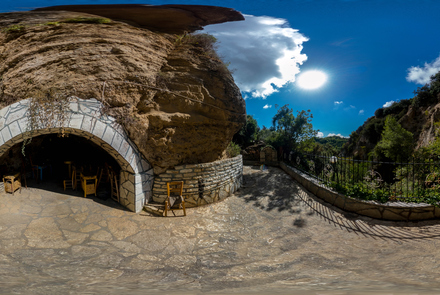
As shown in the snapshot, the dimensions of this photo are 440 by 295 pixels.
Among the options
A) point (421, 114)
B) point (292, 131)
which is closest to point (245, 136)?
point (292, 131)

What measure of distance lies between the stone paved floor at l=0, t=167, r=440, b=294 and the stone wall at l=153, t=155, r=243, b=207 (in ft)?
1.38

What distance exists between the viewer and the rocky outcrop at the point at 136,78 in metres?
4.57

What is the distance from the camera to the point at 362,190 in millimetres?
5504

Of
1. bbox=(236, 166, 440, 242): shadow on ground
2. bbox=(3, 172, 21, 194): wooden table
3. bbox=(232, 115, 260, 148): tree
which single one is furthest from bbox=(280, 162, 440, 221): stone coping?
bbox=(232, 115, 260, 148): tree

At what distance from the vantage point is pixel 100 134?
4.67 metres

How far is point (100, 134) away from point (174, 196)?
257 centimetres

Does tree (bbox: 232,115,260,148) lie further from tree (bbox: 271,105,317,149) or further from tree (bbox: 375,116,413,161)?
tree (bbox: 375,116,413,161)

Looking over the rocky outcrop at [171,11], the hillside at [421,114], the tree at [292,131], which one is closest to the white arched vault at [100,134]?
the rocky outcrop at [171,11]

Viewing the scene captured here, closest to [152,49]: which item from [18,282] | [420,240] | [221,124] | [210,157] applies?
[221,124]

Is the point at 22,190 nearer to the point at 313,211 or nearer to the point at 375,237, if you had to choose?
the point at 313,211

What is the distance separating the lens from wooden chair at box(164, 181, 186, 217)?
5.26 m

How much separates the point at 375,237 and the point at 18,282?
20.5 feet

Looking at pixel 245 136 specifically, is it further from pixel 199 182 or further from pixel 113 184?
pixel 113 184

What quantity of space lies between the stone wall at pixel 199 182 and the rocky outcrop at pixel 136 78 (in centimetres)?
31
